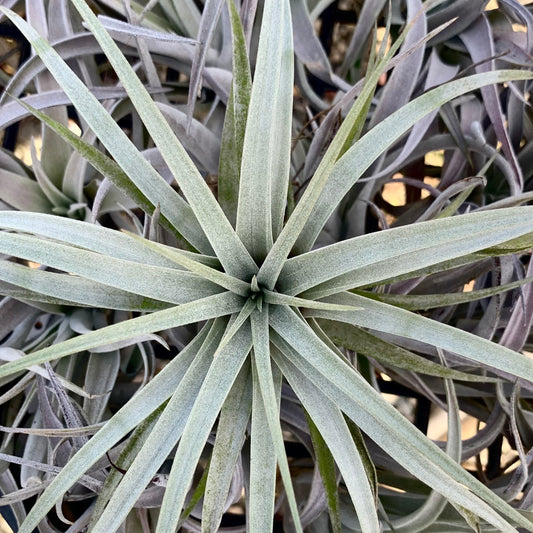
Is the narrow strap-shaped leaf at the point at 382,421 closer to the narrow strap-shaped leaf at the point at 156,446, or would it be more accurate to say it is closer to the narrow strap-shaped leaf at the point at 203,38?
the narrow strap-shaped leaf at the point at 156,446

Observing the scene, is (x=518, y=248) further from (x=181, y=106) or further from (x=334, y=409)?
(x=181, y=106)

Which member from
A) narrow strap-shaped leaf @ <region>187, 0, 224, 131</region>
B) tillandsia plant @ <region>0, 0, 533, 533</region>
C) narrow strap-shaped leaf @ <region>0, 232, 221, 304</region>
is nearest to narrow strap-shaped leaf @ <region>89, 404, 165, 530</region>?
tillandsia plant @ <region>0, 0, 533, 533</region>

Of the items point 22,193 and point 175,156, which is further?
point 22,193

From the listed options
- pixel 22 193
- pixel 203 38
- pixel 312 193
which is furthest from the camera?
pixel 22 193

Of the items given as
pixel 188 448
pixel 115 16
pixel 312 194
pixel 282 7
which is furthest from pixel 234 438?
pixel 115 16

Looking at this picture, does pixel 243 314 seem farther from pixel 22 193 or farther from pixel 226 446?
pixel 22 193

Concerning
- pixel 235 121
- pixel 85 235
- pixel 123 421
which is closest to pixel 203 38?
pixel 235 121
